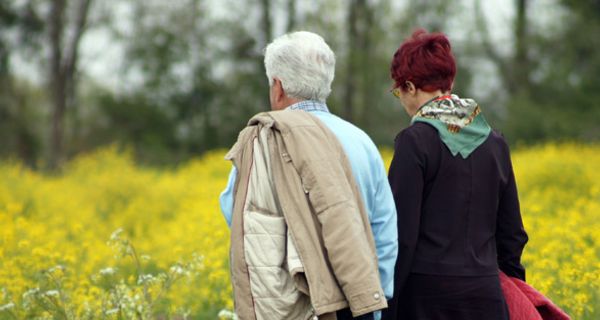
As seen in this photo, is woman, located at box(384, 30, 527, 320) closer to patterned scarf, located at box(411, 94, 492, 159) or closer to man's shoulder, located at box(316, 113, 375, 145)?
patterned scarf, located at box(411, 94, 492, 159)

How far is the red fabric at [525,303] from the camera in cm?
275

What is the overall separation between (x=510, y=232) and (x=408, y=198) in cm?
55

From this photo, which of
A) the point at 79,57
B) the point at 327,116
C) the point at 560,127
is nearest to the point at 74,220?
the point at 327,116

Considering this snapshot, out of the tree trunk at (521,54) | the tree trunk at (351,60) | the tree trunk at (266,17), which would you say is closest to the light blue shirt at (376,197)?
the tree trunk at (521,54)

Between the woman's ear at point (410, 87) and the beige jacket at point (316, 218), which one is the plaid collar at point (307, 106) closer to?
the beige jacket at point (316, 218)

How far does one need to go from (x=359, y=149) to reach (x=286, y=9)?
81.0 feet

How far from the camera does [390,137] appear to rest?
1048 inches

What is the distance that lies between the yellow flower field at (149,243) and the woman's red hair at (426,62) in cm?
166

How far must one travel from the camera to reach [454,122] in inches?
104

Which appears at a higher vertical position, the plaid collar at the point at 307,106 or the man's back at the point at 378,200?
the plaid collar at the point at 307,106

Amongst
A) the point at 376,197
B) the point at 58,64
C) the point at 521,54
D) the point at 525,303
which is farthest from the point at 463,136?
the point at 521,54

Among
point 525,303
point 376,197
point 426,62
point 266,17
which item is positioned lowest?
point 266,17

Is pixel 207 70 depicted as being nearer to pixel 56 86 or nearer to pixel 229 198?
pixel 56 86

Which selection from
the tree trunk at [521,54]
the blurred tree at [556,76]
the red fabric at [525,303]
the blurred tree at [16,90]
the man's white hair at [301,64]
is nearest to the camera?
the man's white hair at [301,64]
